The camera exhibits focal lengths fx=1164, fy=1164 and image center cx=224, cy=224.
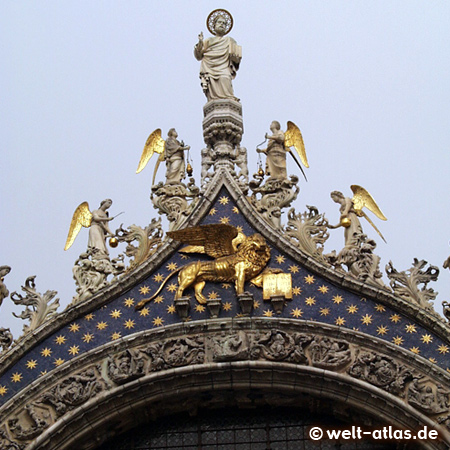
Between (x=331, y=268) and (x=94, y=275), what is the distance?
324cm

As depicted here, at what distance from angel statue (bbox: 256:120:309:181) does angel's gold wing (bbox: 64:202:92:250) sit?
8.78 feet

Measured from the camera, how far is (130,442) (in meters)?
Result: 15.4

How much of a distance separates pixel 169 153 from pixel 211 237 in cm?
195

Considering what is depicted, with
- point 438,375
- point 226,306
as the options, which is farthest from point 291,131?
point 438,375

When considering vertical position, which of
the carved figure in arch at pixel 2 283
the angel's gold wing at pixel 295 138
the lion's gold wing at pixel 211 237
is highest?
the angel's gold wing at pixel 295 138

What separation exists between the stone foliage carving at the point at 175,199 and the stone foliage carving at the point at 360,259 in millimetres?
2172

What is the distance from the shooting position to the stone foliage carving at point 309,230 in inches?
630

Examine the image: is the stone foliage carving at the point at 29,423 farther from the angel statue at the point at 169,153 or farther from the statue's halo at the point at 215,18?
the statue's halo at the point at 215,18

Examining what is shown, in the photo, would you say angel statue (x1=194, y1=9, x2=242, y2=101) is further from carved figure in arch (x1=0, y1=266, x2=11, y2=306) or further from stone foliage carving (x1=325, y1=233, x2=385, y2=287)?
carved figure in arch (x1=0, y1=266, x2=11, y2=306)

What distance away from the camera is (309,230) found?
637 inches

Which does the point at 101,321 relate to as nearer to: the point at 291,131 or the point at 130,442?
the point at 130,442

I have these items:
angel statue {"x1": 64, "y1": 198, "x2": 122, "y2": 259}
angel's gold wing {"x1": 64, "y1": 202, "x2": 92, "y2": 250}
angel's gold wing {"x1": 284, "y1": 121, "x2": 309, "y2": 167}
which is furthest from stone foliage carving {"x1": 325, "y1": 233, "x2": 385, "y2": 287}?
angel's gold wing {"x1": 64, "y1": 202, "x2": 92, "y2": 250}

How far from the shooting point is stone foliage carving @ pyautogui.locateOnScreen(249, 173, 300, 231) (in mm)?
16391

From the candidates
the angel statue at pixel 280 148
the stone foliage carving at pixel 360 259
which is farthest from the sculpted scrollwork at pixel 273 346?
the angel statue at pixel 280 148
